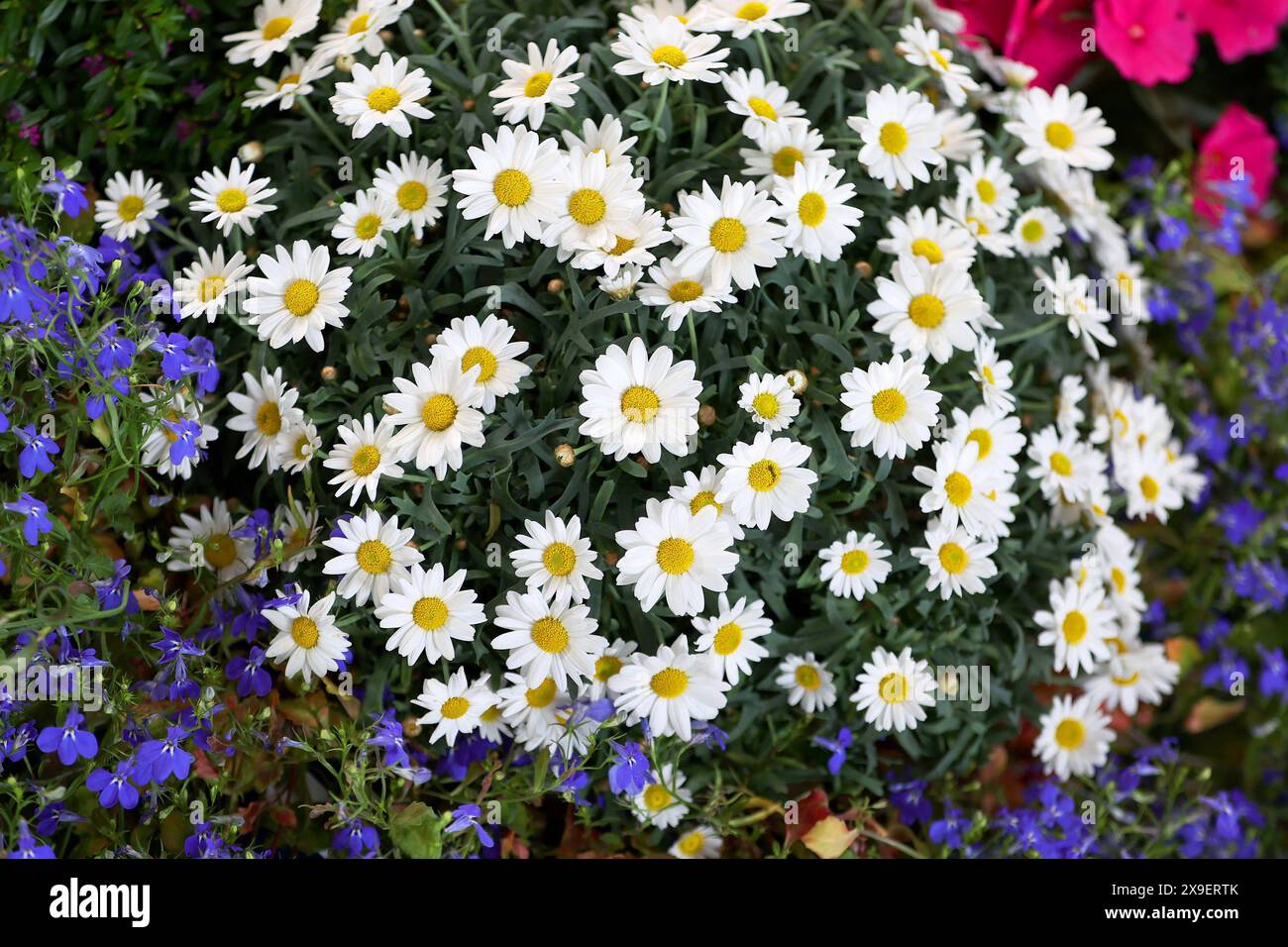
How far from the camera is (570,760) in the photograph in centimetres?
131

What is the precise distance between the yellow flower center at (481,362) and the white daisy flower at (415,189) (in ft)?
0.64

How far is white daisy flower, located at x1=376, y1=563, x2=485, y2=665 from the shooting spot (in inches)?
47.7

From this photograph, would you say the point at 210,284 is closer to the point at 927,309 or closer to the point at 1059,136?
the point at 927,309

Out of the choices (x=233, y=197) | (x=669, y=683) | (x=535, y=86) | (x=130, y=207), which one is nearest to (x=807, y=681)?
(x=669, y=683)

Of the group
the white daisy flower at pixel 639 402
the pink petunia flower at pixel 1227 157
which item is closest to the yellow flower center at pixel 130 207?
the white daisy flower at pixel 639 402

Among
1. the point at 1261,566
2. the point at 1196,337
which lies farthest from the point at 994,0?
the point at 1261,566

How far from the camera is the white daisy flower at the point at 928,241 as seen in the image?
1.39 metres

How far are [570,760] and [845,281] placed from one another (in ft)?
2.26

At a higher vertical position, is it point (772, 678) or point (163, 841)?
point (772, 678)

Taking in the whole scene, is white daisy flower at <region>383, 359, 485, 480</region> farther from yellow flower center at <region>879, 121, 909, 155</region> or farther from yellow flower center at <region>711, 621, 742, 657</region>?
yellow flower center at <region>879, 121, 909, 155</region>

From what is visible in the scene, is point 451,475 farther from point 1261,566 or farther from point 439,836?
point 1261,566

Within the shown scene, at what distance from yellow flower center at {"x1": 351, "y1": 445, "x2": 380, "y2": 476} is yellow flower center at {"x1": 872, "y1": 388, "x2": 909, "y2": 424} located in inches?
23.0

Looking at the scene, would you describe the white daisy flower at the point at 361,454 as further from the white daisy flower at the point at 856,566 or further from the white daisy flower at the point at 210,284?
the white daisy flower at the point at 856,566

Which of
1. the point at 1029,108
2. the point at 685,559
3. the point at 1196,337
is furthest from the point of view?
the point at 1196,337
